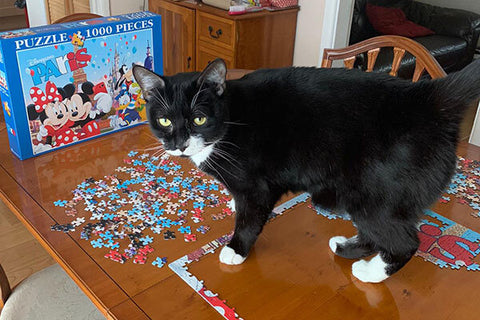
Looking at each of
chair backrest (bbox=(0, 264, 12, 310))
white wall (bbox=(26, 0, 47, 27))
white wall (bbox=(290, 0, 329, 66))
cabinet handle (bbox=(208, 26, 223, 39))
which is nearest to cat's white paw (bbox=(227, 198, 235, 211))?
chair backrest (bbox=(0, 264, 12, 310))

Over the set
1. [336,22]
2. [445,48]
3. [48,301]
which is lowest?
[48,301]

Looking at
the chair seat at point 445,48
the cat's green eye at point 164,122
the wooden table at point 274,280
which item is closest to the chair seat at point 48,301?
the wooden table at point 274,280

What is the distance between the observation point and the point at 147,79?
1.21 m

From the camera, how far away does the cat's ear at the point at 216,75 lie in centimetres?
116

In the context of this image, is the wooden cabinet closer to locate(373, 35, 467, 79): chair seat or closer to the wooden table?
locate(373, 35, 467, 79): chair seat

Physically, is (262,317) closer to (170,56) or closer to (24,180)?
(24,180)

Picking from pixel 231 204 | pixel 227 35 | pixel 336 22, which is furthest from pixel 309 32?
pixel 231 204

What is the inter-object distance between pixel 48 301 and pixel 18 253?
1244 mm

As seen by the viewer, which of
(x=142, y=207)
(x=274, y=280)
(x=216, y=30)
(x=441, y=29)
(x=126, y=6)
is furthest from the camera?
(x=441, y=29)

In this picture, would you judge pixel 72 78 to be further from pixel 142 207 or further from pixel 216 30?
pixel 216 30

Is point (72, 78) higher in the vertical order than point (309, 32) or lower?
higher

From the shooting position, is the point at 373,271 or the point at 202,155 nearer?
the point at 373,271

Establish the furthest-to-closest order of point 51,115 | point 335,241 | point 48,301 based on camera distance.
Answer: point 51,115 < point 48,301 < point 335,241

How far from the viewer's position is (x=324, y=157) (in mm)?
1199
